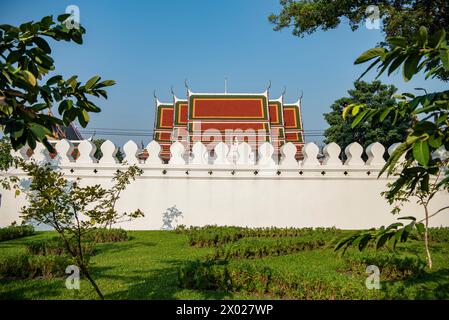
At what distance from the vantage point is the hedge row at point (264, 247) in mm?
5480

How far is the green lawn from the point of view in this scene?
11.8 feet

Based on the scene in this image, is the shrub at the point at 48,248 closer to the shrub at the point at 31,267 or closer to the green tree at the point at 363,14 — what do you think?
the shrub at the point at 31,267

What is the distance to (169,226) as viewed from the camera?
8.16m

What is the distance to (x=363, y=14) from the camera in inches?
421

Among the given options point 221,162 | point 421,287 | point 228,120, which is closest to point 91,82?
point 421,287

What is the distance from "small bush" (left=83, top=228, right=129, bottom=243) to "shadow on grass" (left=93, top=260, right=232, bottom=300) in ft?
6.98

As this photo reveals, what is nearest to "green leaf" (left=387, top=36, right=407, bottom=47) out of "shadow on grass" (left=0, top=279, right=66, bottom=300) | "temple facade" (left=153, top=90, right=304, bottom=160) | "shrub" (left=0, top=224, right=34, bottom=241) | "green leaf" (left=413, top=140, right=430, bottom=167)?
"green leaf" (left=413, top=140, right=430, bottom=167)

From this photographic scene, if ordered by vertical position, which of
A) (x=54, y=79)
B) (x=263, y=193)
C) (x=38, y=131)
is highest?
(x=263, y=193)

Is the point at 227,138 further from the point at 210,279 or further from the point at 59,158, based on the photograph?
the point at 210,279

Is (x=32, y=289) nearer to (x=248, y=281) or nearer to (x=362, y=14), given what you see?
(x=248, y=281)

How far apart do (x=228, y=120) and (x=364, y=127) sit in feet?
59.3

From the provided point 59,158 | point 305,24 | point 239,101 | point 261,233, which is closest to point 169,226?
point 261,233

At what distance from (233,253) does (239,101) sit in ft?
57.8

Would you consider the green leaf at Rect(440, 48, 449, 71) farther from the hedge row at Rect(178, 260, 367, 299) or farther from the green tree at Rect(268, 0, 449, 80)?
the green tree at Rect(268, 0, 449, 80)
